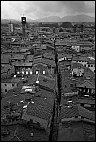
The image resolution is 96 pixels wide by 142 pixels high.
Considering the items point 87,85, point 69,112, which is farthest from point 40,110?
point 87,85

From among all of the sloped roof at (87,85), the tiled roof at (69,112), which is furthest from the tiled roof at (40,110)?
the sloped roof at (87,85)

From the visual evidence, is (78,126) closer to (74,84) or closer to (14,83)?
(74,84)

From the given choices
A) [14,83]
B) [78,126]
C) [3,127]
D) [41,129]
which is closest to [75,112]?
[78,126]

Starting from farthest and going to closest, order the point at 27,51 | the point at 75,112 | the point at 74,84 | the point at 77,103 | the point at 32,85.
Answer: the point at 27,51 < the point at 74,84 < the point at 32,85 < the point at 77,103 < the point at 75,112

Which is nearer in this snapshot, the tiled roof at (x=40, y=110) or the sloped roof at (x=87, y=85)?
the tiled roof at (x=40, y=110)

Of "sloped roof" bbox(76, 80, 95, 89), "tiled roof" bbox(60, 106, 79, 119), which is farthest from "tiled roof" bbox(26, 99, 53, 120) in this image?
"sloped roof" bbox(76, 80, 95, 89)

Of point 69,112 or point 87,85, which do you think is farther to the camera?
point 87,85

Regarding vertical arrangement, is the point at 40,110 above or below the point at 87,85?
below

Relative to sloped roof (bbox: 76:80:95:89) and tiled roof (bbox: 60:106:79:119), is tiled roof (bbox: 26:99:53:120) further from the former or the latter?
sloped roof (bbox: 76:80:95:89)

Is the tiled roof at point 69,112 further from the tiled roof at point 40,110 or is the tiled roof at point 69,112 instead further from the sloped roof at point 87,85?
the sloped roof at point 87,85

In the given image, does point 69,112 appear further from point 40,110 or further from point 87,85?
point 87,85

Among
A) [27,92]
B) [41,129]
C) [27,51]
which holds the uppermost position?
[27,51]
